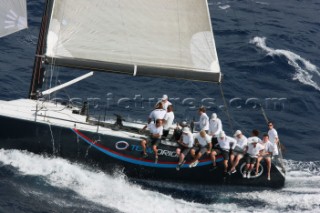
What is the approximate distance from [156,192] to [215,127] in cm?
314

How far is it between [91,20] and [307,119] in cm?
1211

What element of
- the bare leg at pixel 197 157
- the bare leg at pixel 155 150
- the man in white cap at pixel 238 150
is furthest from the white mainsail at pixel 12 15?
the man in white cap at pixel 238 150

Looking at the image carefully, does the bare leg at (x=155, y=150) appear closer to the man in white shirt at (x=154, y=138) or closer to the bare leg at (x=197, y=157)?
the man in white shirt at (x=154, y=138)

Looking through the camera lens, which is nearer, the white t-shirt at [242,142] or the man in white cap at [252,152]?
the man in white cap at [252,152]

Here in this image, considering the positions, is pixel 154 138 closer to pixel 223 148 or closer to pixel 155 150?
pixel 155 150

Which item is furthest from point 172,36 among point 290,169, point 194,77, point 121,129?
point 290,169

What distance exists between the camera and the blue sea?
76.2 feet

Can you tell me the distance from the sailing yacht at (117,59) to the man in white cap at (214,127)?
2.70 ft

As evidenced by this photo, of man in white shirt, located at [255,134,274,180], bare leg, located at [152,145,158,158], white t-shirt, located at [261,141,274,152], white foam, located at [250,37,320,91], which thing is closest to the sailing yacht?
bare leg, located at [152,145,158,158]

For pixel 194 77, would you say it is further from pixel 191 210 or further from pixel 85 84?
pixel 85 84

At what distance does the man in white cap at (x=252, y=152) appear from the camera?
23766mm

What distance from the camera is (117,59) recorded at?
942 inches

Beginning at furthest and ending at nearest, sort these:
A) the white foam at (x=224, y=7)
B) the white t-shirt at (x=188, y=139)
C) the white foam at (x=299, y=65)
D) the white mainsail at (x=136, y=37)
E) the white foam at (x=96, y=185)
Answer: the white foam at (x=224, y=7), the white foam at (x=299, y=65), the white t-shirt at (x=188, y=139), the white mainsail at (x=136, y=37), the white foam at (x=96, y=185)

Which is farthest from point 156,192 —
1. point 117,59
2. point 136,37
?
point 136,37
